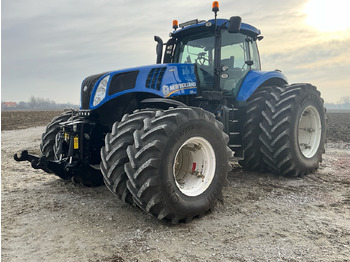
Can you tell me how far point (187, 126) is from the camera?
140 inches

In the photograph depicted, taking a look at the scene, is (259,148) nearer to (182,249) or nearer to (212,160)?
(212,160)

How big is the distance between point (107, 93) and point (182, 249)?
2.49 metres

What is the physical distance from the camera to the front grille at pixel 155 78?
14.5 ft

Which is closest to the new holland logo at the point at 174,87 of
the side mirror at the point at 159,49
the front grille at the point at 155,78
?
the front grille at the point at 155,78

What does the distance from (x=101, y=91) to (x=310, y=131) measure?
167 inches

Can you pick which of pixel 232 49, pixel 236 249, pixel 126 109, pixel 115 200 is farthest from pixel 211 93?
pixel 236 249

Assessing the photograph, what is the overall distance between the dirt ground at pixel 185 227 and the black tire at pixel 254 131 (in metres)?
0.51

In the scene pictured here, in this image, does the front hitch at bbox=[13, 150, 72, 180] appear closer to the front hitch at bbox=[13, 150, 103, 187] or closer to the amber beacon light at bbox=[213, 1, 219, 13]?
the front hitch at bbox=[13, 150, 103, 187]

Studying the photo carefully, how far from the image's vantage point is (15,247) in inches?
121

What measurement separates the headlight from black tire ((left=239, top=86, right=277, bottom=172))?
2.54m

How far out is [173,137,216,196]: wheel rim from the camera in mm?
3789

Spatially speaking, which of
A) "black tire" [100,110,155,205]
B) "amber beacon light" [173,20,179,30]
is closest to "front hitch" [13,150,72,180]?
"black tire" [100,110,155,205]

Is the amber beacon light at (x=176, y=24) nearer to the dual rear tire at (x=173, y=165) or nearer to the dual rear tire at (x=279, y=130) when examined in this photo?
the dual rear tire at (x=279, y=130)

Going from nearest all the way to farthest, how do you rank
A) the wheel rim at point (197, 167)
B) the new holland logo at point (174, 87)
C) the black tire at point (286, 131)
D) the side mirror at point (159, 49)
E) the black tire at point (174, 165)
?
the black tire at point (174, 165) < the wheel rim at point (197, 167) < the new holland logo at point (174, 87) < the black tire at point (286, 131) < the side mirror at point (159, 49)
